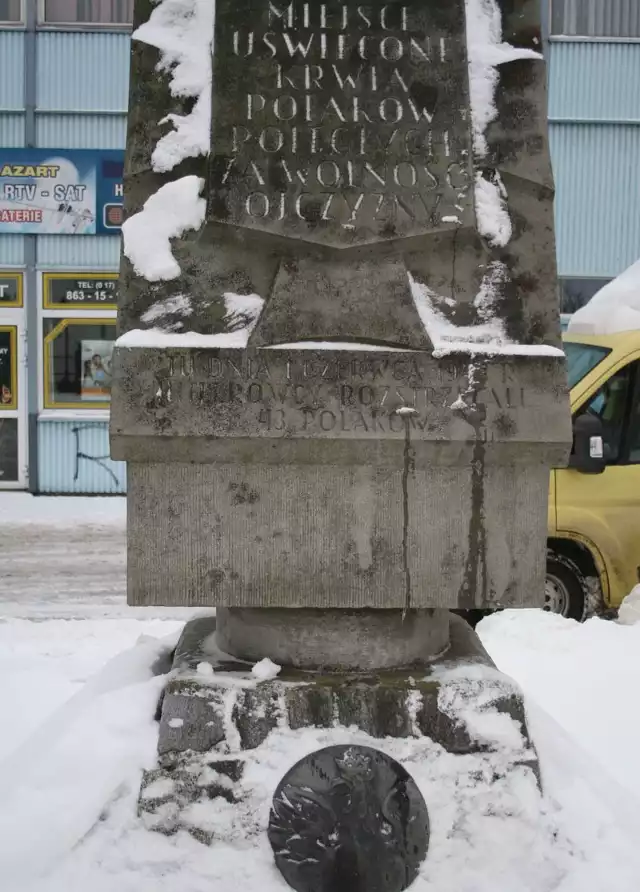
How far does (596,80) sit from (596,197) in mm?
1518

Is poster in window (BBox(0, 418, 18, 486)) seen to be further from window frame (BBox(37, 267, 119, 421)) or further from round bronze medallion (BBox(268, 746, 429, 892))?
round bronze medallion (BBox(268, 746, 429, 892))

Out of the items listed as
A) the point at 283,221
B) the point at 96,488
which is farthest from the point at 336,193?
the point at 96,488

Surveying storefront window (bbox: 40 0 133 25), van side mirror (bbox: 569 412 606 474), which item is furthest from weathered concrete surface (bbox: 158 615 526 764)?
storefront window (bbox: 40 0 133 25)

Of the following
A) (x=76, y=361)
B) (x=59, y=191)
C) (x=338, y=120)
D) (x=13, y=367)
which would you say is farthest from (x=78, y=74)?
(x=338, y=120)

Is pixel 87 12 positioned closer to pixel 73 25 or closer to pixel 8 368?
pixel 73 25

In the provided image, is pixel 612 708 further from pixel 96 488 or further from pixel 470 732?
pixel 96 488

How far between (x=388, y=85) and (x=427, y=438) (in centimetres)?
109

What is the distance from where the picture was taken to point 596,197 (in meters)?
12.0

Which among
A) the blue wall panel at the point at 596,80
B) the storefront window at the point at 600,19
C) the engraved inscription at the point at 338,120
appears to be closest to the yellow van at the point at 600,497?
the engraved inscription at the point at 338,120

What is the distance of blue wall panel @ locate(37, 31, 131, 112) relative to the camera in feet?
38.4

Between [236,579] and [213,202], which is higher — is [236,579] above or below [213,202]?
below

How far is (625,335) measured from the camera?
6492 mm

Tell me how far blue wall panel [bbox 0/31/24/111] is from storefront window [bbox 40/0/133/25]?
51cm

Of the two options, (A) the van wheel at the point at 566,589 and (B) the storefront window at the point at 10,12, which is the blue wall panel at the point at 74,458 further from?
(A) the van wheel at the point at 566,589
